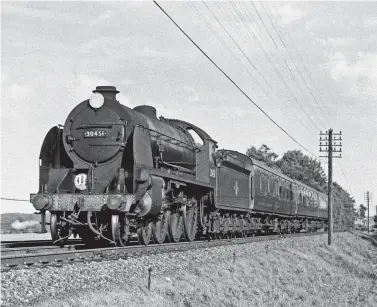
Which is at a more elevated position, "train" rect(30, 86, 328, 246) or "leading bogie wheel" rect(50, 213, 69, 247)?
"train" rect(30, 86, 328, 246)

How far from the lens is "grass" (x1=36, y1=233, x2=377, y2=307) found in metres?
7.88

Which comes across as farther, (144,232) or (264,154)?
(264,154)

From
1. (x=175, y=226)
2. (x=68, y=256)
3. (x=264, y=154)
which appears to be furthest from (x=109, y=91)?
(x=264, y=154)

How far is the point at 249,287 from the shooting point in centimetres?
1123

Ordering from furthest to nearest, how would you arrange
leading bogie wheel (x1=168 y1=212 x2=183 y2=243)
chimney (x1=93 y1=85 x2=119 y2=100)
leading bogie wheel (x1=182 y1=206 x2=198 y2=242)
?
leading bogie wheel (x1=182 y1=206 x2=198 y2=242), leading bogie wheel (x1=168 y1=212 x2=183 y2=243), chimney (x1=93 y1=85 x2=119 y2=100)

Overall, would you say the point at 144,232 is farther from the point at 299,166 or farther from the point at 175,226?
the point at 299,166

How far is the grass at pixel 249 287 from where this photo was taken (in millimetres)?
7879

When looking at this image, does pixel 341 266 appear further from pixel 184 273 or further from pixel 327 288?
pixel 184 273

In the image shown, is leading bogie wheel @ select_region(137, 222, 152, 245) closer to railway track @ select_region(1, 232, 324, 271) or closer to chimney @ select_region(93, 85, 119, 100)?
railway track @ select_region(1, 232, 324, 271)

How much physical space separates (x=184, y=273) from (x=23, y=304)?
157 inches

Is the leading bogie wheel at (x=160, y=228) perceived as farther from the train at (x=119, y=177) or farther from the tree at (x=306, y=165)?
the tree at (x=306, y=165)

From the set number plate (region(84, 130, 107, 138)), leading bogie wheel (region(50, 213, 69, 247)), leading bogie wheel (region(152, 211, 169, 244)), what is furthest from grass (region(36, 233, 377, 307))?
number plate (region(84, 130, 107, 138))

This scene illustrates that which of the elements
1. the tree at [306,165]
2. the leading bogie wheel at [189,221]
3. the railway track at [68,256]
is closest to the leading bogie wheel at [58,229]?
the railway track at [68,256]

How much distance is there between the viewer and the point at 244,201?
21.4 m
